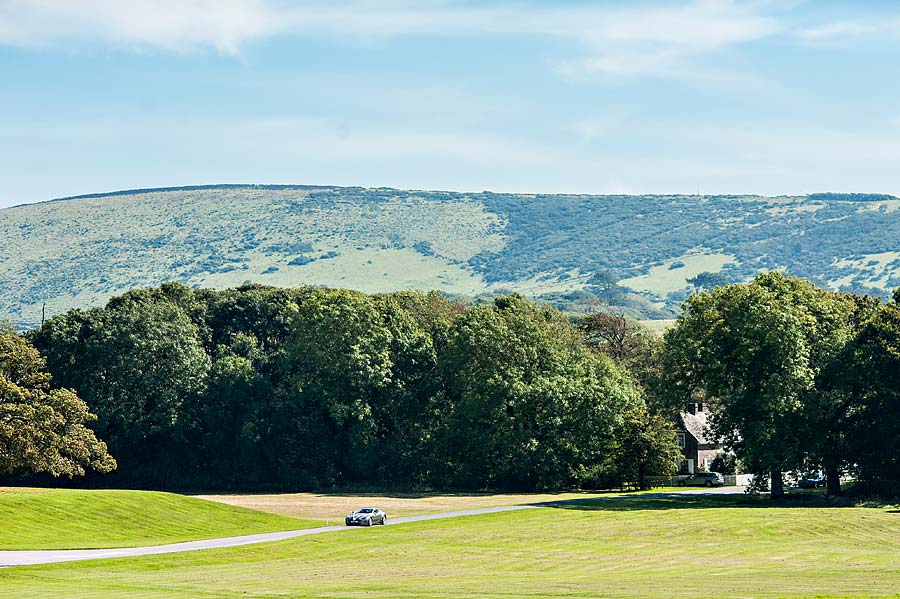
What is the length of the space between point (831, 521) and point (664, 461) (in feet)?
113

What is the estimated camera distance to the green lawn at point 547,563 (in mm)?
33375

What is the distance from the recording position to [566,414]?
309 ft

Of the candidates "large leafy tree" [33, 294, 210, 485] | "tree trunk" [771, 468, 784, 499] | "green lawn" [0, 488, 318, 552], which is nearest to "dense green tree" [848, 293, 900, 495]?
"tree trunk" [771, 468, 784, 499]

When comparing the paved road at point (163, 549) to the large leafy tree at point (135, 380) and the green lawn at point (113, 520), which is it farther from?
the large leafy tree at point (135, 380)

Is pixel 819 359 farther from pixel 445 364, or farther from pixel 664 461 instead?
pixel 445 364

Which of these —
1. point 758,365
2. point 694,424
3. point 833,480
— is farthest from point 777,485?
point 694,424

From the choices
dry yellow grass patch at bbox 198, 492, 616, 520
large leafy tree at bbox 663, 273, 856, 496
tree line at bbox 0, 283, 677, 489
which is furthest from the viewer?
tree line at bbox 0, 283, 677, 489

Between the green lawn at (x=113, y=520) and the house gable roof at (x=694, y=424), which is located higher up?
the house gable roof at (x=694, y=424)

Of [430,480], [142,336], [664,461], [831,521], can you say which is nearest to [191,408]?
[142,336]

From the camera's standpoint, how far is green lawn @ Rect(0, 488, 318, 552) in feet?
173

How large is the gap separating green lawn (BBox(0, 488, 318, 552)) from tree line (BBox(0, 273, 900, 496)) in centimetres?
1951

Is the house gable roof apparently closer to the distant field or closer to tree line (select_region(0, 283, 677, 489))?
tree line (select_region(0, 283, 677, 489))

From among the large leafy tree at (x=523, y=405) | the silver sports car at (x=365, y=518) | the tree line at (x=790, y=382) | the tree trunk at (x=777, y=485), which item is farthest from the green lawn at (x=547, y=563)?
the large leafy tree at (x=523, y=405)

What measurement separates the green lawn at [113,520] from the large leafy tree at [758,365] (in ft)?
103
